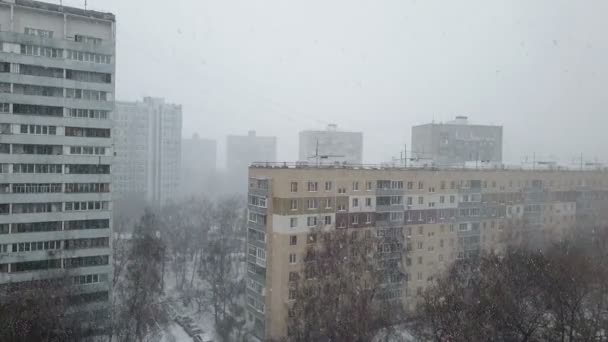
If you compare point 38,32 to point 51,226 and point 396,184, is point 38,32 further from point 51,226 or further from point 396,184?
point 396,184

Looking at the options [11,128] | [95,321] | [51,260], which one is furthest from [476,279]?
[11,128]

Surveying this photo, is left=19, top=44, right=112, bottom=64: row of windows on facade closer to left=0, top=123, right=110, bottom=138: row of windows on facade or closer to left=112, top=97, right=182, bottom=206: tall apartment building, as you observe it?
left=0, top=123, right=110, bottom=138: row of windows on facade

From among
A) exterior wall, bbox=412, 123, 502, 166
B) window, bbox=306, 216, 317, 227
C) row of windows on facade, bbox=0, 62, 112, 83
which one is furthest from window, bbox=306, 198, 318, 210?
exterior wall, bbox=412, 123, 502, 166

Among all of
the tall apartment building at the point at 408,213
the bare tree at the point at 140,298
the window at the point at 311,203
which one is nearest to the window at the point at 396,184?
the tall apartment building at the point at 408,213

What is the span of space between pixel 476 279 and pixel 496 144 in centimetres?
1827

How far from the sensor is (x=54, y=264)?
33.2 feet

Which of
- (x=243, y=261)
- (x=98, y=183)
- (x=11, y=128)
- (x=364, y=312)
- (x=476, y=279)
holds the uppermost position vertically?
(x=11, y=128)

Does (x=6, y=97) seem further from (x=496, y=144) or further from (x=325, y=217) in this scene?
(x=496, y=144)

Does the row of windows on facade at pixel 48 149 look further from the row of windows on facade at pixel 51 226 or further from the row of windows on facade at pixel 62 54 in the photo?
the row of windows on facade at pixel 62 54

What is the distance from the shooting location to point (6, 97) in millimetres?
9562

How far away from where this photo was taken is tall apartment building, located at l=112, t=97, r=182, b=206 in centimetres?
2878

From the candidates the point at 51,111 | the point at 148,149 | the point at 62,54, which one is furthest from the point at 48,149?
the point at 148,149

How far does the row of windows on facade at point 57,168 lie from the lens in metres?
9.69

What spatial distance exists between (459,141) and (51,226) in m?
19.0
